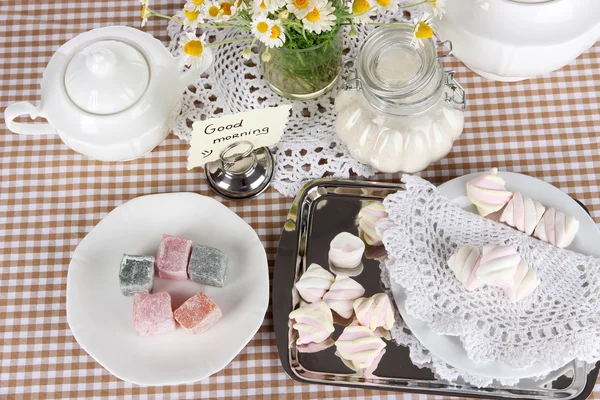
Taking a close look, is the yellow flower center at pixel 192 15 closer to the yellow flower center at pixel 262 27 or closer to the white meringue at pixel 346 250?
the yellow flower center at pixel 262 27

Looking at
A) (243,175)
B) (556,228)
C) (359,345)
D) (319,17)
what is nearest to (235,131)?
(243,175)

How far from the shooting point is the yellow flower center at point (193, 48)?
838 millimetres

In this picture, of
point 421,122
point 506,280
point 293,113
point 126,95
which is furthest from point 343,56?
point 506,280

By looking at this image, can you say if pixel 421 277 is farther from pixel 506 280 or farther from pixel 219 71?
pixel 219 71

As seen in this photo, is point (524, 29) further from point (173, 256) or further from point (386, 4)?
point (173, 256)

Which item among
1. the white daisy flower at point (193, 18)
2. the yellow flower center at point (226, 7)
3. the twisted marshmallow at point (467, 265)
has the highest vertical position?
the yellow flower center at point (226, 7)

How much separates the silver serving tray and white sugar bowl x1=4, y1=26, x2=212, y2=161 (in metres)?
0.26

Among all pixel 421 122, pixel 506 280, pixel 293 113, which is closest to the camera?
pixel 506 280

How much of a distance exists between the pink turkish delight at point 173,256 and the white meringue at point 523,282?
468 millimetres

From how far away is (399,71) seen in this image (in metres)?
0.93

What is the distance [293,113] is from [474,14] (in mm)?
332

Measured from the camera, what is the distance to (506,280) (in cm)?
87

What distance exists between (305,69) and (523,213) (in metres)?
0.39

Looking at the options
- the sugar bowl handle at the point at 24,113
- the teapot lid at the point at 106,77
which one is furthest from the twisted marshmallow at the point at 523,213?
the sugar bowl handle at the point at 24,113
